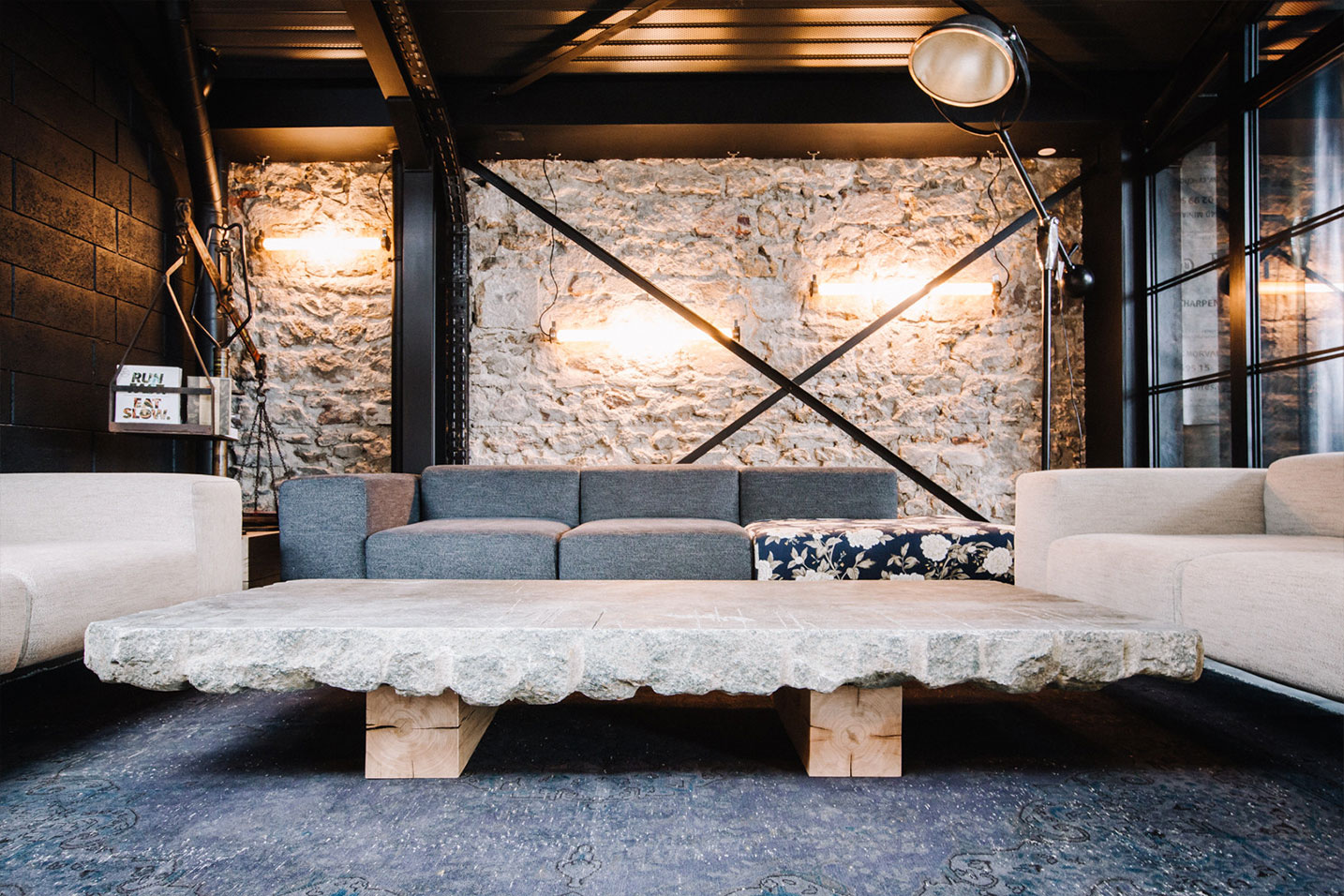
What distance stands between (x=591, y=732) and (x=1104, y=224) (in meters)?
4.07

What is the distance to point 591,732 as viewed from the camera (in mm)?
1570

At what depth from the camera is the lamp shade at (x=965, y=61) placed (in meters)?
2.50

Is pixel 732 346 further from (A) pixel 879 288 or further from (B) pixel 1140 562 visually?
(B) pixel 1140 562

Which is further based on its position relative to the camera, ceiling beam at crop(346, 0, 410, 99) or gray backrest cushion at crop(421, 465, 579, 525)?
gray backrest cushion at crop(421, 465, 579, 525)

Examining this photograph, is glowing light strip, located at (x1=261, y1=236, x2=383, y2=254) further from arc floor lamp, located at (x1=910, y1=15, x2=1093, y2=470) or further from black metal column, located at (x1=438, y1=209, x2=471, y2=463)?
arc floor lamp, located at (x1=910, y1=15, x2=1093, y2=470)

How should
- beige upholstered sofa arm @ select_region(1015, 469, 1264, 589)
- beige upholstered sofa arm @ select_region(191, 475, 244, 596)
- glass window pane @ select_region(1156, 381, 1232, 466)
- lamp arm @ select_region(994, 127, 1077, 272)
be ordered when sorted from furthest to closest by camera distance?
glass window pane @ select_region(1156, 381, 1232, 466), lamp arm @ select_region(994, 127, 1077, 272), beige upholstered sofa arm @ select_region(1015, 469, 1264, 589), beige upholstered sofa arm @ select_region(191, 475, 244, 596)

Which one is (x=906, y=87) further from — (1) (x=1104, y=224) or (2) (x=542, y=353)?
(2) (x=542, y=353)

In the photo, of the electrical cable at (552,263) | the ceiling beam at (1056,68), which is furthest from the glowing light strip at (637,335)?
the ceiling beam at (1056,68)

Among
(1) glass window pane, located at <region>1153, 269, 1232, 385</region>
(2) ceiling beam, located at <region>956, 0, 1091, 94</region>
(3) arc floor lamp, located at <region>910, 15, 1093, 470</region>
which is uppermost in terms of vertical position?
(2) ceiling beam, located at <region>956, 0, 1091, 94</region>

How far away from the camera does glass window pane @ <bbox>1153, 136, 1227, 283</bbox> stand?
3.40m

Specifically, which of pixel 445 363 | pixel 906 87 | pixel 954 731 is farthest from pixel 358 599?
pixel 906 87

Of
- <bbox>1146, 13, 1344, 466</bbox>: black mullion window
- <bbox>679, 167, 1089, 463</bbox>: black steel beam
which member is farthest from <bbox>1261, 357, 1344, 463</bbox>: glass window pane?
<bbox>679, 167, 1089, 463</bbox>: black steel beam

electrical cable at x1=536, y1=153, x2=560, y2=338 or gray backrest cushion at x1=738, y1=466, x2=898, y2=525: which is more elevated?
electrical cable at x1=536, y1=153, x2=560, y2=338

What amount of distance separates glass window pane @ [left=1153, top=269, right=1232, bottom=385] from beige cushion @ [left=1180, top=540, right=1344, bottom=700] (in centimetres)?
236
